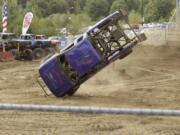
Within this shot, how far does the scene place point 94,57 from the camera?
1411 centimetres

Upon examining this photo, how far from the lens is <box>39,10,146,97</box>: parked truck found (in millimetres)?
14125

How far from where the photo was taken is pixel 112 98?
1513cm

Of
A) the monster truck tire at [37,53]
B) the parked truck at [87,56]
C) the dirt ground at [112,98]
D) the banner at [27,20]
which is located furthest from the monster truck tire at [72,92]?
the banner at [27,20]

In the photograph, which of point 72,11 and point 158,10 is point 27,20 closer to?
point 158,10

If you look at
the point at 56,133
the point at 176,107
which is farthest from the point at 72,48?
the point at 56,133

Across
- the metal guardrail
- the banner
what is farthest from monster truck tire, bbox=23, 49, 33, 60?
the metal guardrail

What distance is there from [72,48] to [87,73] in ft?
2.75

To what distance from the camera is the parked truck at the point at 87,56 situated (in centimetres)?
1412

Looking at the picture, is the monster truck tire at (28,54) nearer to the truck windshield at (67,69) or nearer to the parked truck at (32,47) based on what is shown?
the parked truck at (32,47)

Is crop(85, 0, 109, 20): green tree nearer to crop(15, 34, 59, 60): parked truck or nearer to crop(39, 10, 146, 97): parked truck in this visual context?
crop(15, 34, 59, 60): parked truck

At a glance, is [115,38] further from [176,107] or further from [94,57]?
[176,107]

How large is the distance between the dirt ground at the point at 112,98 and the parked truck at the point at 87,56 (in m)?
0.55

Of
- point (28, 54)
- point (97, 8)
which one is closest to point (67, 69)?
point (28, 54)

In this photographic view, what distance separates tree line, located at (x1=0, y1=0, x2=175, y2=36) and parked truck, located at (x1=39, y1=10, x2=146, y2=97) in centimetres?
3852
